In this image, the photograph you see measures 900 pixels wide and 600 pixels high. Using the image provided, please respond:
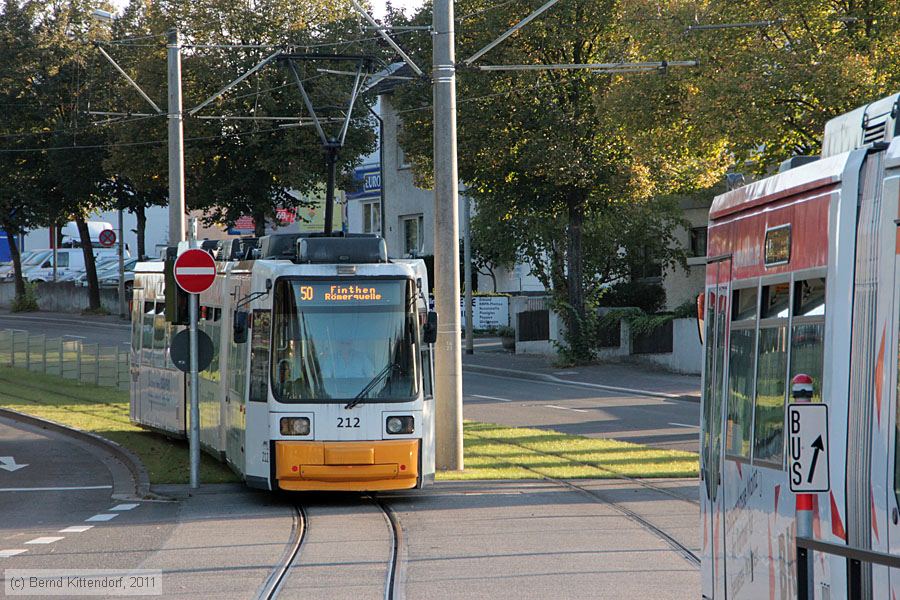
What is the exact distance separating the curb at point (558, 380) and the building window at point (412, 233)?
730 inches

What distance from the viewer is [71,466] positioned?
1880 cm

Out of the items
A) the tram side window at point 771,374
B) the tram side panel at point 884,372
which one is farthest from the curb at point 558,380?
the tram side panel at point 884,372

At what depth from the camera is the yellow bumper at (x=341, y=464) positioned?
14375mm

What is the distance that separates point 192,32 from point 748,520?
43.6 metres

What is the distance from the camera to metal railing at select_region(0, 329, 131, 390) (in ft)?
108

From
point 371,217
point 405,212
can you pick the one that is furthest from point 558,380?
point 371,217

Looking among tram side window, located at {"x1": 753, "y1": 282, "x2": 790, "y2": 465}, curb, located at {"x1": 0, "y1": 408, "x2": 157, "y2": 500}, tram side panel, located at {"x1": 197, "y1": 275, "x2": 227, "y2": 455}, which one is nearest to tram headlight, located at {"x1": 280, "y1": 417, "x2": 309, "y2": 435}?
curb, located at {"x1": 0, "y1": 408, "x2": 157, "y2": 500}

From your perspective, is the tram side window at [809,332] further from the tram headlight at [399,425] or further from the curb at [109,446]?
the curb at [109,446]

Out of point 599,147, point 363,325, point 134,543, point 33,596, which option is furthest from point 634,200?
point 33,596

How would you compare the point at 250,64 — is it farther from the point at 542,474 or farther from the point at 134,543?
the point at 134,543

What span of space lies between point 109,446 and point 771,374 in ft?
52.3

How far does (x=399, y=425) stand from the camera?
48.0 feet

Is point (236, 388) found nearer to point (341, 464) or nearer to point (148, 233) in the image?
point (341, 464)

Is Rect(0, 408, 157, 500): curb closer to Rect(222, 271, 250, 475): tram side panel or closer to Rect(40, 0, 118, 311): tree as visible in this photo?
Rect(222, 271, 250, 475): tram side panel
